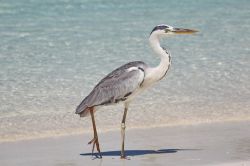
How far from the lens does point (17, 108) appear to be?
34.3 feet

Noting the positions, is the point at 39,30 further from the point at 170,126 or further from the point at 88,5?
the point at 170,126

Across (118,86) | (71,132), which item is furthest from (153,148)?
(71,132)

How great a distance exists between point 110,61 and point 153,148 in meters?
5.37

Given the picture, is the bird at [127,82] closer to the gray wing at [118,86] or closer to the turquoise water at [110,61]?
the gray wing at [118,86]

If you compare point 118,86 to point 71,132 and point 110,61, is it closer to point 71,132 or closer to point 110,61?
point 71,132

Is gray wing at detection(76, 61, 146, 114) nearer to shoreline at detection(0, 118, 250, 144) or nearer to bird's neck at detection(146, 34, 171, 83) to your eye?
bird's neck at detection(146, 34, 171, 83)

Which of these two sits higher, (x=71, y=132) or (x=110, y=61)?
(x=110, y=61)

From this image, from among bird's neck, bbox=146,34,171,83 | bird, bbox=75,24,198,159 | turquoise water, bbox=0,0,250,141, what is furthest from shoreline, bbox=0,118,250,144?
bird's neck, bbox=146,34,171,83

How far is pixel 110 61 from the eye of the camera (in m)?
13.6

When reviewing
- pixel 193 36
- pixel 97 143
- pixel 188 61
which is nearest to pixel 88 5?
pixel 193 36

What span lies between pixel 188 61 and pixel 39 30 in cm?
465

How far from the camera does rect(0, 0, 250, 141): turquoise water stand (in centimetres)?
1007

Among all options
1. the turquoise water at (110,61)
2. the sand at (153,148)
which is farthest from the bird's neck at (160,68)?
the turquoise water at (110,61)

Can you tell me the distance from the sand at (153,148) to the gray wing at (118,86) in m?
0.49
